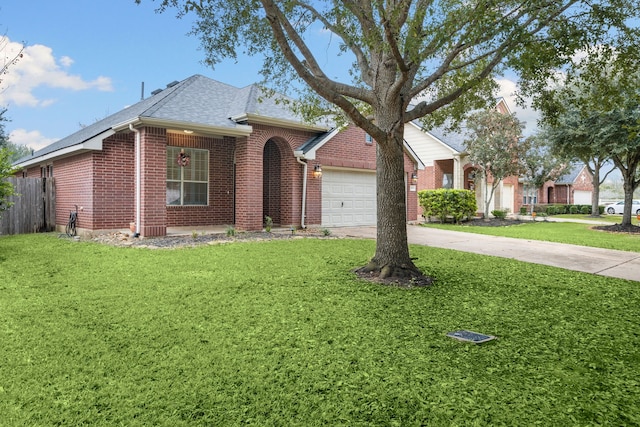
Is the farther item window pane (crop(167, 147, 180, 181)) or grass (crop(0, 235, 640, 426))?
window pane (crop(167, 147, 180, 181))

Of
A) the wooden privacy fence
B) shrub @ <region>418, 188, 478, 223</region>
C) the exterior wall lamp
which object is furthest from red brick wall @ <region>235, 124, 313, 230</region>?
shrub @ <region>418, 188, 478, 223</region>

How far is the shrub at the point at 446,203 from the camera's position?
18531 millimetres

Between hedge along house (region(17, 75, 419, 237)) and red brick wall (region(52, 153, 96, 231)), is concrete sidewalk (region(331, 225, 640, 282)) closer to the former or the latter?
hedge along house (region(17, 75, 419, 237))

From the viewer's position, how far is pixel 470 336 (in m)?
3.88

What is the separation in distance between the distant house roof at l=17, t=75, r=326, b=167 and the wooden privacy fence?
1.09 m

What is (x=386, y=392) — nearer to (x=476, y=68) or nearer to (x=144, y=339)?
(x=144, y=339)

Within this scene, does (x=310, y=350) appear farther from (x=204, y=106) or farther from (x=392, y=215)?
(x=204, y=106)

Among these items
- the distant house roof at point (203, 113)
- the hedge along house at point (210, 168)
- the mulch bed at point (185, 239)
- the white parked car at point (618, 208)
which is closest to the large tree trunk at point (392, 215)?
the distant house roof at point (203, 113)

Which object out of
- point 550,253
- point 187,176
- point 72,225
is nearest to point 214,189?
point 187,176

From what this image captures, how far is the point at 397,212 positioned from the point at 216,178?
8938 millimetres

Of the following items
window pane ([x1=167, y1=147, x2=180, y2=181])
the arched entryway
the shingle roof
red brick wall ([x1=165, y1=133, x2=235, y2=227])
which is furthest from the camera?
the arched entryway

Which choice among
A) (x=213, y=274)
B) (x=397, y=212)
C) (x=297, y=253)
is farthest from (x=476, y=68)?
(x=213, y=274)

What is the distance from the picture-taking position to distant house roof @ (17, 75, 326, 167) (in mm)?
11008

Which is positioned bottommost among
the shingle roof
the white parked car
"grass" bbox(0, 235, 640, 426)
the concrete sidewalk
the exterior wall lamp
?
"grass" bbox(0, 235, 640, 426)
